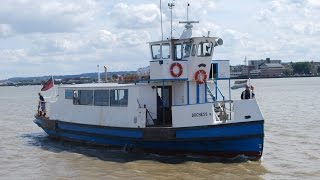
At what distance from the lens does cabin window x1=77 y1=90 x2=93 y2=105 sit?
22.9 m

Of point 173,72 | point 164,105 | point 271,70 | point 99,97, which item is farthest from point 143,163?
point 271,70

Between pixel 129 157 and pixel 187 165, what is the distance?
286 cm

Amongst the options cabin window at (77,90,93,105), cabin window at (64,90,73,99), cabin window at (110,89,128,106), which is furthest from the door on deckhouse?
cabin window at (64,90,73,99)

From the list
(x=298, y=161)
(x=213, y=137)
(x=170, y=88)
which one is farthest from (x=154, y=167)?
(x=298, y=161)

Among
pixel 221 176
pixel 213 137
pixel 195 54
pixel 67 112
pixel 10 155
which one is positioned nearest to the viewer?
pixel 221 176

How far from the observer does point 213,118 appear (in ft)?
59.9

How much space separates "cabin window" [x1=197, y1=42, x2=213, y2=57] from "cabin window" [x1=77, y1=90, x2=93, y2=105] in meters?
5.75

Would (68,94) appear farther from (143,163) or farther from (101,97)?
(143,163)

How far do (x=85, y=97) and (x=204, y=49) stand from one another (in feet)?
20.9

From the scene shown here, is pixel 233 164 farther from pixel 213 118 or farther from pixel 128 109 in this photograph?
pixel 128 109

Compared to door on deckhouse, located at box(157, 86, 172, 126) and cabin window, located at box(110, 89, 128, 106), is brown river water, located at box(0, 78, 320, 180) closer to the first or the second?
door on deckhouse, located at box(157, 86, 172, 126)

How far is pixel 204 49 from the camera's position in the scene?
782 inches

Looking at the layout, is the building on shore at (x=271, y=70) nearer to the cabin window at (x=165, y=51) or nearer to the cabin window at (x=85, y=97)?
the cabin window at (x=85, y=97)

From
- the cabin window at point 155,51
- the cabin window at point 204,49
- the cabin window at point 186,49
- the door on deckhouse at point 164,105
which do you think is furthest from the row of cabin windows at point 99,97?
the cabin window at point 204,49
